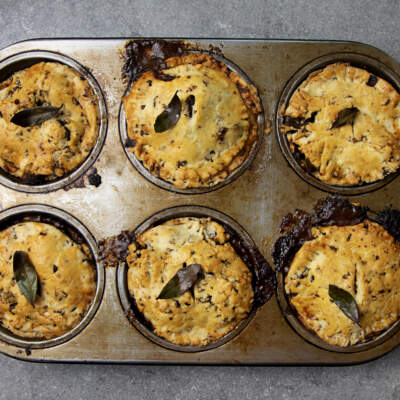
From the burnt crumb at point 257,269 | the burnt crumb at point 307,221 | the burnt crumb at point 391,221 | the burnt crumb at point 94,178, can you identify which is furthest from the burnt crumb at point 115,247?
the burnt crumb at point 391,221

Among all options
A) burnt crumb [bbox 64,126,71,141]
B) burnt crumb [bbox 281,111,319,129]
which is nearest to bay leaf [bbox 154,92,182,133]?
burnt crumb [bbox 64,126,71,141]

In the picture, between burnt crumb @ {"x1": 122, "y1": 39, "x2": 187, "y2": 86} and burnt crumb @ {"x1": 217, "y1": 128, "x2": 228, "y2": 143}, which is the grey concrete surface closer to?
burnt crumb @ {"x1": 122, "y1": 39, "x2": 187, "y2": 86}

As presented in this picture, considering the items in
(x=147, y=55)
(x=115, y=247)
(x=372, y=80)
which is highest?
(x=147, y=55)

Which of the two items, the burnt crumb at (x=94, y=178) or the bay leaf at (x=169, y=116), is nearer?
the bay leaf at (x=169, y=116)

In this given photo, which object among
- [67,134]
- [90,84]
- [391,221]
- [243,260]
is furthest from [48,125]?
[391,221]

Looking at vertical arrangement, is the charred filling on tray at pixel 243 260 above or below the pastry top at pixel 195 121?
below

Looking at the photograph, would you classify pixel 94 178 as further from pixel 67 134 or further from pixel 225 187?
pixel 225 187

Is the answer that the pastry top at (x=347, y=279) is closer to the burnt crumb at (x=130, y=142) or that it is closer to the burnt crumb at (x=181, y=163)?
the burnt crumb at (x=181, y=163)
